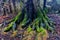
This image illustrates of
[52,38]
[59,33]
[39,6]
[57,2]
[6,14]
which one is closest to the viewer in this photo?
[52,38]

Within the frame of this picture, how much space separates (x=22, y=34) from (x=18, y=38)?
0.32 meters

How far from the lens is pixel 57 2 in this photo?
16.0 metres

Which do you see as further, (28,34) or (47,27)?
(47,27)

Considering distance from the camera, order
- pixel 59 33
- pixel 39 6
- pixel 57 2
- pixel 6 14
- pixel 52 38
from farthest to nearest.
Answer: pixel 57 2
pixel 6 14
pixel 39 6
pixel 59 33
pixel 52 38

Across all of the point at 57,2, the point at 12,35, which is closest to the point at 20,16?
the point at 12,35

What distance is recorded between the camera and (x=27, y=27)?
7.63m

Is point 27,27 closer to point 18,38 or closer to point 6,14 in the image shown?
point 18,38

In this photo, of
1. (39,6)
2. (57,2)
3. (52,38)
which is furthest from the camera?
(57,2)

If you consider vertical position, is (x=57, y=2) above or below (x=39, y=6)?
below

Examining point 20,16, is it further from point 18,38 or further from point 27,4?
point 18,38

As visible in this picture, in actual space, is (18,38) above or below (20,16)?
below

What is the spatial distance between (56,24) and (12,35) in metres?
2.57

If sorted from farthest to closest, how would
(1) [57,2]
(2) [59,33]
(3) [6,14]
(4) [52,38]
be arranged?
(1) [57,2] → (3) [6,14] → (2) [59,33] → (4) [52,38]

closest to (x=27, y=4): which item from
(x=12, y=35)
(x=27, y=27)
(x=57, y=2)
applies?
(x=27, y=27)
